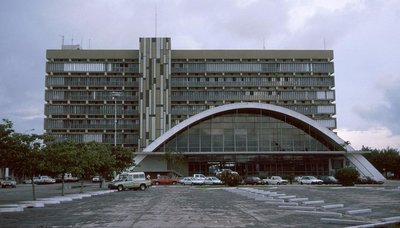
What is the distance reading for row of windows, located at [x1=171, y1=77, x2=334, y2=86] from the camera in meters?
106

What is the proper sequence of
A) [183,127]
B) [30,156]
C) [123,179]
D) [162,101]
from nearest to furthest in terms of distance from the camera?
[30,156]
[123,179]
[183,127]
[162,101]

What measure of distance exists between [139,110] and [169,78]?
30.7 feet

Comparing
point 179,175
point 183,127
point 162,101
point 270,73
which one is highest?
point 270,73

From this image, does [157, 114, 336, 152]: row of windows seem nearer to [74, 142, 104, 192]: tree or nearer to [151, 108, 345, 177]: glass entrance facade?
[151, 108, 345, 177]: glass entrance facade

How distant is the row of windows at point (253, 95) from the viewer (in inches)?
4138

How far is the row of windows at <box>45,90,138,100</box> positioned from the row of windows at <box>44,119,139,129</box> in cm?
498

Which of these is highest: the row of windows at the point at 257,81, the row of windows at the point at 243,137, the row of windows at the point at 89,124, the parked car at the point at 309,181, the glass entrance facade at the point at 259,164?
the row of windows at the point at 257,81

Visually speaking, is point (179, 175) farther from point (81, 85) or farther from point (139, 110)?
point (81, 85)

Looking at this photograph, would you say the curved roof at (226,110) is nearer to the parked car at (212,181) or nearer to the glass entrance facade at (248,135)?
the glass entrance facade at (248,135)

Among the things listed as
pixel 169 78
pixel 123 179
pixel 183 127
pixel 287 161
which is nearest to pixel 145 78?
pixel 169 78

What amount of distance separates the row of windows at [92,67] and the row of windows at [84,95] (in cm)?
489

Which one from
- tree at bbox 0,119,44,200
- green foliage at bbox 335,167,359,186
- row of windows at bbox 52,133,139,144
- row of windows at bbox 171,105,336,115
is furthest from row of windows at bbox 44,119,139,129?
tree at bbox 0,119,44,200

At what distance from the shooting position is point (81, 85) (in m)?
105

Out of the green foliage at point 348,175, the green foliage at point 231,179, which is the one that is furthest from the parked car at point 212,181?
the green foliage at point 348,175
